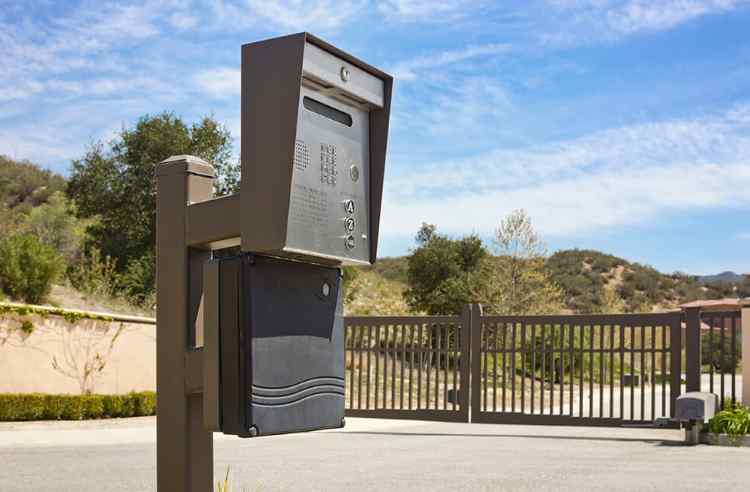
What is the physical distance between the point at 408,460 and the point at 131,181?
1865 centimetres

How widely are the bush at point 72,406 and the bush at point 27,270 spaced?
13.3 feet

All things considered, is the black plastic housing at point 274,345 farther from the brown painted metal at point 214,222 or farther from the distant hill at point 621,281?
the distant hill at point 621,281

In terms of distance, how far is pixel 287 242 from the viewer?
256cm

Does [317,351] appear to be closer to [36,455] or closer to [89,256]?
[36,455]

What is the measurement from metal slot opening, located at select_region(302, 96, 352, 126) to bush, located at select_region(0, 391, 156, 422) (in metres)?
11.9

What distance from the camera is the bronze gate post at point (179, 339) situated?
114 inches

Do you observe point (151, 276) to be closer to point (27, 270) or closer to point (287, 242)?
point (27, 270)

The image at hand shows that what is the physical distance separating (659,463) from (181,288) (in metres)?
6.23

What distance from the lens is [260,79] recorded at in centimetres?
260

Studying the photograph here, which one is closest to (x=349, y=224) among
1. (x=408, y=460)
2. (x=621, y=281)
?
(x=408, y=460)

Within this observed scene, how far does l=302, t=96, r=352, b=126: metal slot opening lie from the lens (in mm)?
2711

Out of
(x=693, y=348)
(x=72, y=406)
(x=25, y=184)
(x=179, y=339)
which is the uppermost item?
(x=25, y=184)

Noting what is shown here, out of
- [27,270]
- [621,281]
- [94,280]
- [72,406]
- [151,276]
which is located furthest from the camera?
[621,281]

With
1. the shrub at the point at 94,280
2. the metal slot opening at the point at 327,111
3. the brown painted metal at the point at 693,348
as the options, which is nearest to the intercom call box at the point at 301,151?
the metal slot opening at the point at 327,111
